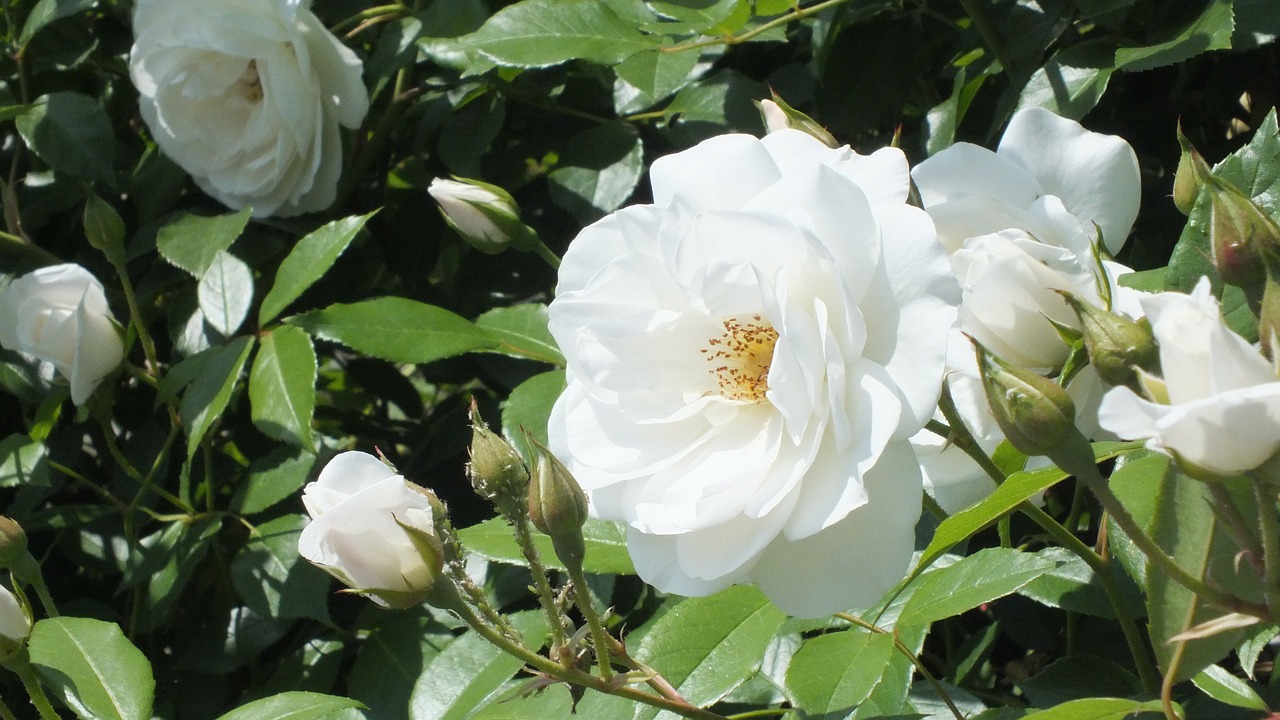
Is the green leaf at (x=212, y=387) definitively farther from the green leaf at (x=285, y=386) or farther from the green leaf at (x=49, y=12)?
the green leaf at (x=49, y=12)

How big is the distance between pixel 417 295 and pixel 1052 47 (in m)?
0.89

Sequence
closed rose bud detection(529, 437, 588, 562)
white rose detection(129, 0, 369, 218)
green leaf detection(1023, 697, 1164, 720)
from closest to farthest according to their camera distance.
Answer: green leaf detection(1023, 697, 1164, 720) → closed rose bud detection(529, 437, 588, 562) → white rose detection(129, 0, 369, 218)

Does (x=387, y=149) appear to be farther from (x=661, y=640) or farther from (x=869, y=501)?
(x=869, y=501)

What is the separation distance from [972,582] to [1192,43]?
54 centimetres

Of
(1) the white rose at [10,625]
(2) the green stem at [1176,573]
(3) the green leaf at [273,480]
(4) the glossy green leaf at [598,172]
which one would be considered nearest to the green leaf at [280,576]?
(3) the green leaf at [273,480]

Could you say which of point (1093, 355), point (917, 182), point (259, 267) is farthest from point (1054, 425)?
point (259, 267)

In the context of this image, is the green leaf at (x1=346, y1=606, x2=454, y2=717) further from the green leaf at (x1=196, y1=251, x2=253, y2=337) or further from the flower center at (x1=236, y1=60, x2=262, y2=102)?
the flower center at (x1=236, y1=60, x2=262, y2=102)

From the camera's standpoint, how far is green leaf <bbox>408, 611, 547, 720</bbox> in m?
0.85

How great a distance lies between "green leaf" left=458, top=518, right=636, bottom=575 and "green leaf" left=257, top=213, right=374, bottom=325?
442 millimetres

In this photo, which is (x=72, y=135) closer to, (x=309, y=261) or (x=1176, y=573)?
(x=309, y=261)

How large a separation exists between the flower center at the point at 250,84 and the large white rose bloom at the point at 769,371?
1027mm

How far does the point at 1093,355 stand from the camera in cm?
53

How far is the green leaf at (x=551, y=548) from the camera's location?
33.9 inches

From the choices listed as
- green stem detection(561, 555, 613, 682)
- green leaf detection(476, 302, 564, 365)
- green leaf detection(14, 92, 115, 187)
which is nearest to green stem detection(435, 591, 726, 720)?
green stem detection(561, 555, 613, 682)
